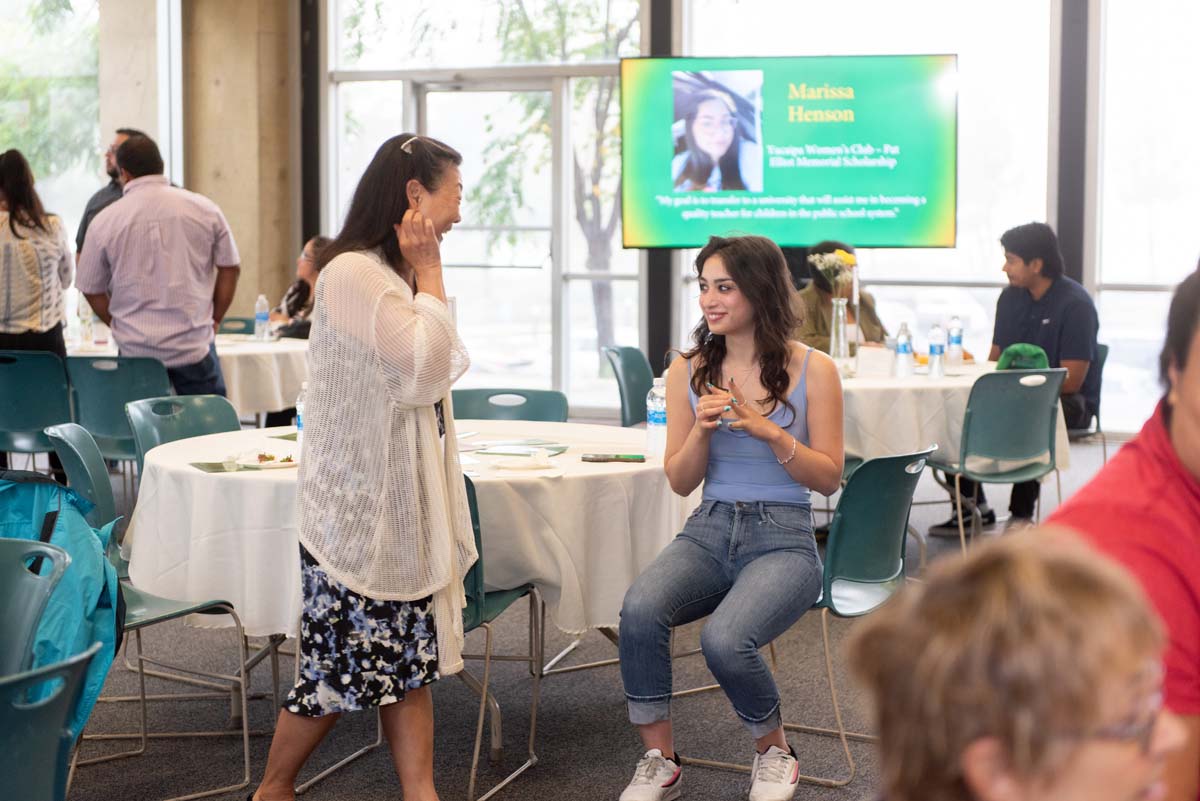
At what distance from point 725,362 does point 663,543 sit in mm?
525

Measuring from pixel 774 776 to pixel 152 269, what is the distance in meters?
3.49

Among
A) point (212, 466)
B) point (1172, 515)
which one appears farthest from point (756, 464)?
point (1172, 515)

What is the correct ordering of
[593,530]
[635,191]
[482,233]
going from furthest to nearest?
1. [482,233]
2. [635,191]
3. [593,530]

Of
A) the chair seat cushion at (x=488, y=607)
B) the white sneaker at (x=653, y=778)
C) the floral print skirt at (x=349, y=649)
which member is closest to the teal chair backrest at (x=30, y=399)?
the chair seat cushion at (x=488, y=607)

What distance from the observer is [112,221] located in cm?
539

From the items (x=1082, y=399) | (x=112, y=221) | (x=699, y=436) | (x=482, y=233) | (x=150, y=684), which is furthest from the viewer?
(x=482, y=233)

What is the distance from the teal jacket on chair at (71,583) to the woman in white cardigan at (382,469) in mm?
459

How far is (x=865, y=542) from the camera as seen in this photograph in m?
3.25

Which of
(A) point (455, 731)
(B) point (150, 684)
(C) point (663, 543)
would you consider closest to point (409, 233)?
(C) point (663, 543)

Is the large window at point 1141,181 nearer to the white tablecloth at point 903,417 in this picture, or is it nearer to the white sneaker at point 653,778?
the white tablecloth at point 903,417

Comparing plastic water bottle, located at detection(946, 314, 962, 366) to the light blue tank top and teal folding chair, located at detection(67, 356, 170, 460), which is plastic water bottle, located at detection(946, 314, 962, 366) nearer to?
the light blue tank top

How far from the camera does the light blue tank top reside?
3133 mm

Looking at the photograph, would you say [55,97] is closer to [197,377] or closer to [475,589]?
[197,377]

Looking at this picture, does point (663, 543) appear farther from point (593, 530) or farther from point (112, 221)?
point (112, 221)
